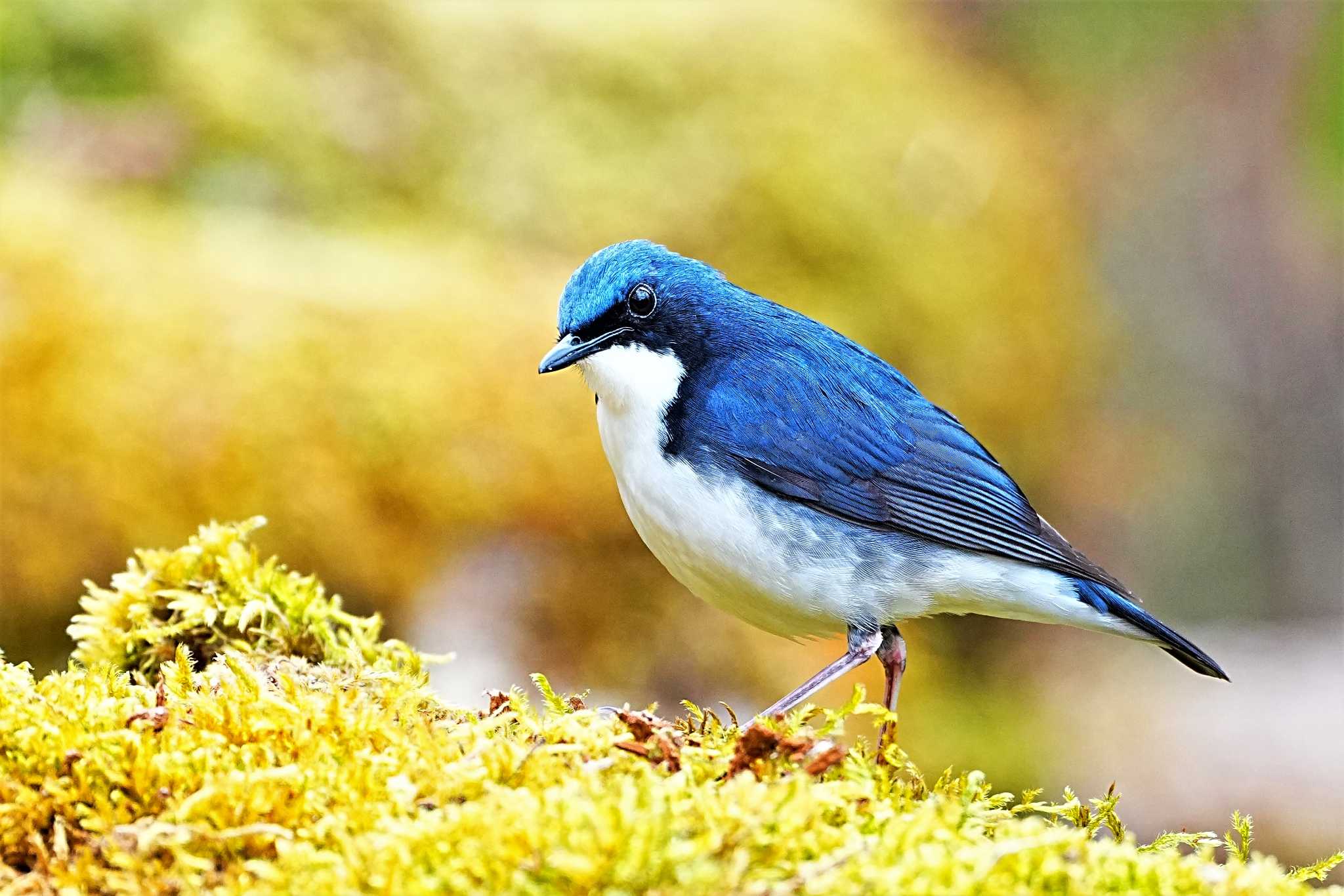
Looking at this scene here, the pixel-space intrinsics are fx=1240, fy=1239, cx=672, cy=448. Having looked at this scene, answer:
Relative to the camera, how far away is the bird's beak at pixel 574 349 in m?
3.64

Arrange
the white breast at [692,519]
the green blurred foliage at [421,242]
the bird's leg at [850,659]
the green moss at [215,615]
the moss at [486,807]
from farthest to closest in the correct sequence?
the green blurred foliage at [421,242]
the white breast at [692,519]
the bird's leg at [850,659]
the green moss at [215,615]
the moss at [486,807]

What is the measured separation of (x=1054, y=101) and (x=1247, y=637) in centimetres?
558

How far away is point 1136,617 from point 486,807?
2.64m

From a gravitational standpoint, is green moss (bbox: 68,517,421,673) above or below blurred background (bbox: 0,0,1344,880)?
below

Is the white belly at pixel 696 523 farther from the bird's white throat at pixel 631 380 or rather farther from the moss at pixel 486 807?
the moss at pixel 486 807

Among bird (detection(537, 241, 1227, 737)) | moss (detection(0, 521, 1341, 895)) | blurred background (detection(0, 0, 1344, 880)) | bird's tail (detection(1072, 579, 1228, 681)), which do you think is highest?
blurred background (detection(0, 0, 1344, 880))

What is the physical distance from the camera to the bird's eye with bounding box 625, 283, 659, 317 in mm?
3814

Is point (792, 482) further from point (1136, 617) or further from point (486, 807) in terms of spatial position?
point (486, 807)

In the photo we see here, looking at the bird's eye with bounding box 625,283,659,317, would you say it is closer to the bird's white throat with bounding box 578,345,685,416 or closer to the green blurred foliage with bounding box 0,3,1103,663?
the bird's white throat with bounding box 578,345,685,416

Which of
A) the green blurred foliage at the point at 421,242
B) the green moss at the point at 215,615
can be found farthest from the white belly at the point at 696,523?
the green blurred foliage at the point at 421,242

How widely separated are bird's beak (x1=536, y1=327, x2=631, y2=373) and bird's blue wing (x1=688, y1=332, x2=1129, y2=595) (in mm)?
316

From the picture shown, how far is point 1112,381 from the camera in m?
10.2

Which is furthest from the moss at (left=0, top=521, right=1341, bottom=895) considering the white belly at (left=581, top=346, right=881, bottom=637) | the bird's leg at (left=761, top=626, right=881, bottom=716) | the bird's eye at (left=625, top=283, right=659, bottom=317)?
the bird's eye at (left=625, top=283, right=659, bottom=317)

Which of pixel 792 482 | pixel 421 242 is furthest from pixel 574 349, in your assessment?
pixel 421 242
